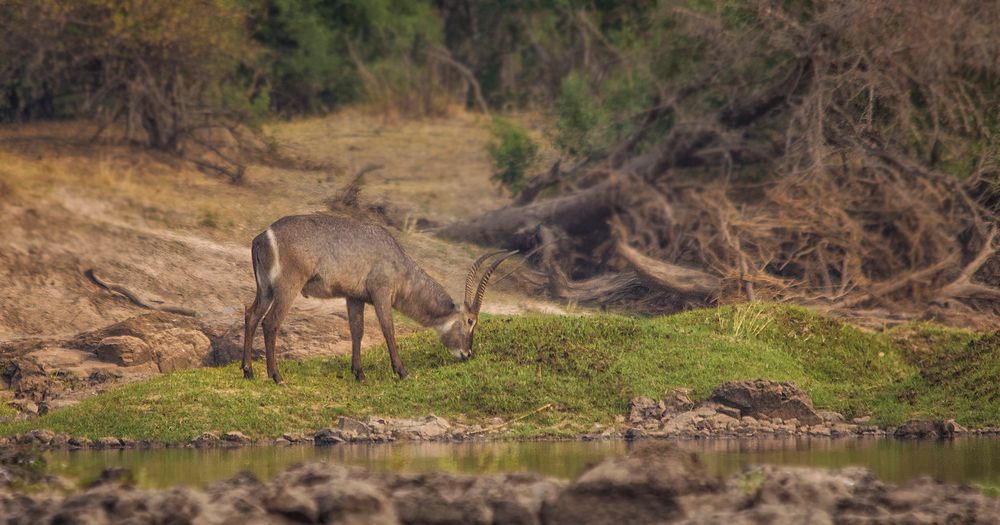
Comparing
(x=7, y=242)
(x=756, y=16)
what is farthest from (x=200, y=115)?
(x=756, y=16)

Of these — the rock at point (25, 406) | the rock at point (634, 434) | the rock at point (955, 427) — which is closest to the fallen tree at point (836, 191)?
the rock at point (955, 427)

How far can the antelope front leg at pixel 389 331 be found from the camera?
14688 mm

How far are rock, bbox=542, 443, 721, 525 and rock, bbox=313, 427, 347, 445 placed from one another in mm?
5052

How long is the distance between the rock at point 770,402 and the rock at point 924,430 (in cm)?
79

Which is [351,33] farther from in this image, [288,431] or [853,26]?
[288,431]

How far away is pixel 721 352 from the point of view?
48.0ft

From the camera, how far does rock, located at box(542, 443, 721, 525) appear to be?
7.72m

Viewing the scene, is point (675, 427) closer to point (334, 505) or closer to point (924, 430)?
point (924, 430)

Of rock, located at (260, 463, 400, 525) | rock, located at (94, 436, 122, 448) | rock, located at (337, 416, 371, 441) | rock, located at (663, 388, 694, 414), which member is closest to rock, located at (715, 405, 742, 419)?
rock, located at (663, 388, 694, 414)

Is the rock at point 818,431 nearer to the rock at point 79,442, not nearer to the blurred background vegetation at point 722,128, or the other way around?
the blurred background vegetation at point 722,128

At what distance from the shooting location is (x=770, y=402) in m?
13.2

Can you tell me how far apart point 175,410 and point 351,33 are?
19.2 metres

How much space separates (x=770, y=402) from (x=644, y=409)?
1.18m

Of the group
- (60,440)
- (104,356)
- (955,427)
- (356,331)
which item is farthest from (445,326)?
(955,427)
